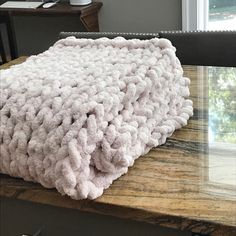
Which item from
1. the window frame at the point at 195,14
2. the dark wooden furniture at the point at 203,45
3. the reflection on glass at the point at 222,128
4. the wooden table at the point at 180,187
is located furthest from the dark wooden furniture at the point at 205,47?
the window frame at the point at 195,14

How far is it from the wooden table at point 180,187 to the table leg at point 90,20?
64.3 inches

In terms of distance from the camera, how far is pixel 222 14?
6.91 ft

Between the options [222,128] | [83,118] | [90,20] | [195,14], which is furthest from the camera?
[90,20]

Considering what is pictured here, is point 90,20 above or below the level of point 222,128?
below

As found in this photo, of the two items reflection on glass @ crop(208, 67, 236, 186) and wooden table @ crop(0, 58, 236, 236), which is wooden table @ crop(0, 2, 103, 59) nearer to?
reflection on glass @ crop(208, 67, 236, 186)

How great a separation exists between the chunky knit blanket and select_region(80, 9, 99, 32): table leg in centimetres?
162

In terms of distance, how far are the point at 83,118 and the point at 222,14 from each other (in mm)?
1887

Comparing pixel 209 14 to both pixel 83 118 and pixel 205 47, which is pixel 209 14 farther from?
pixel 83 118

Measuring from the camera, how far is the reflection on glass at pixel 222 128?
47 centimetres

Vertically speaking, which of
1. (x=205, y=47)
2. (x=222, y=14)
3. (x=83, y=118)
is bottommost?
(x=222, y=14)

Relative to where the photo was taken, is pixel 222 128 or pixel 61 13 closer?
pixel 222 128

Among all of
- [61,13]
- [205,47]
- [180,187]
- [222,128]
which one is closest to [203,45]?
[205,47]

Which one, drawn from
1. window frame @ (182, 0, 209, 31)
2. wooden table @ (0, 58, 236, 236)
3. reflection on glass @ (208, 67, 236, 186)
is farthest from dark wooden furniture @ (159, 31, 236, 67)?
window frame @ (182, 0, 209, 31)

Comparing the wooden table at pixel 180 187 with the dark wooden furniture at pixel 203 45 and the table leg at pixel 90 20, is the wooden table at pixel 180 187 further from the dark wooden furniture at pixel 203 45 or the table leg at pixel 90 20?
the table leg at pixel 90 20
